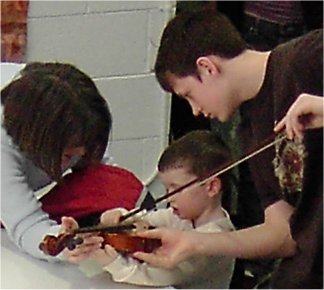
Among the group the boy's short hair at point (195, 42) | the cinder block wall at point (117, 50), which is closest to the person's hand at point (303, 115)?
the boy's short hair at point (195, 42)

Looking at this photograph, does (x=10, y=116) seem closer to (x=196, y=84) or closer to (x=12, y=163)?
(x=12, y=163)

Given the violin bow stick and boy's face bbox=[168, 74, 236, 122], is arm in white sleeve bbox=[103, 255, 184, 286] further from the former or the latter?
boy's face bbox=[168, 74, 236, 122]

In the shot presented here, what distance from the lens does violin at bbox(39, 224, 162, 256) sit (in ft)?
3.57

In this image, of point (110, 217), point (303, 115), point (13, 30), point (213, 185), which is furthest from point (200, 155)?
point (13, 30)

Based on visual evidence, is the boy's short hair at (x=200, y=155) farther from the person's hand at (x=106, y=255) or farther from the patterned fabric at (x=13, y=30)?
the patterned fabric at (x=13, y=30)

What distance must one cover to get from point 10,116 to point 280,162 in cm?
37

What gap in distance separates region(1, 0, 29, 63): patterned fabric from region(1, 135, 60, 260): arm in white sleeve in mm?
268

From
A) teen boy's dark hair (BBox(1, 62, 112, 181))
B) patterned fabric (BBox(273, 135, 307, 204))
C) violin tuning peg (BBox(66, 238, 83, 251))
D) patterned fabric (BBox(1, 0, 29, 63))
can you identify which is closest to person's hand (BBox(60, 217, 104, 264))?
violin tuning peg (BBox(66, 238, 83, 251))

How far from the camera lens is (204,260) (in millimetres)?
1139

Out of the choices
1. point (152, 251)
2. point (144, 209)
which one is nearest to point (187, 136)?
point (144, 209)

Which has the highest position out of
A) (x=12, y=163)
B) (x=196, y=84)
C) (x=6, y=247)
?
(x=196, y=84)

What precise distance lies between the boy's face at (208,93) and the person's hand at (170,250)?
0.54 ft

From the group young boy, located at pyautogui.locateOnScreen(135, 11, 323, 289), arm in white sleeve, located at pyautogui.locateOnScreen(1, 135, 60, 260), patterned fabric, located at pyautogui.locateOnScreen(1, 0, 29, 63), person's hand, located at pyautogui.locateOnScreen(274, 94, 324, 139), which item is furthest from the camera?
patterned fabric, located at pyautogui.locateOnScreen(1, 0, 29, 63)

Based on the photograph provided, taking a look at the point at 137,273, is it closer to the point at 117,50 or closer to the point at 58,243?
the point at 58,243
